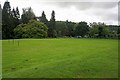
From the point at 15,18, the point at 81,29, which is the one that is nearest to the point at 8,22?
the point at 15,18

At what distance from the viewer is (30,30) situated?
69812 mm

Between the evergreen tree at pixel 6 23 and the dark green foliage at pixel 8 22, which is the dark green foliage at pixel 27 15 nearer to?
the dark green foliage at pixel 8 22

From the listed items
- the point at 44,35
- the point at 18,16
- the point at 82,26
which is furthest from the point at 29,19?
the point at 82,26

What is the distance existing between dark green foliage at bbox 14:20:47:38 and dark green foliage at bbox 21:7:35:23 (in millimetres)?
5668

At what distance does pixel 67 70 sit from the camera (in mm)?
9445

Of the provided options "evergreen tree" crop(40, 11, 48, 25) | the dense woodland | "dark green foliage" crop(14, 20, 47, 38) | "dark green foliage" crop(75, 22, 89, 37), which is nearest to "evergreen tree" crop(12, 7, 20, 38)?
the dense woodland

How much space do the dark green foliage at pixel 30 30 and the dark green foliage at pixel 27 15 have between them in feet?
18.6

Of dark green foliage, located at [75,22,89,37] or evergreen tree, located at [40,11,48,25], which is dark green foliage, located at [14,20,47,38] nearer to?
evergreen tree, located at [40,11,48,25]

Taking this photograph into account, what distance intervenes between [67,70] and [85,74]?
1019 millimetres

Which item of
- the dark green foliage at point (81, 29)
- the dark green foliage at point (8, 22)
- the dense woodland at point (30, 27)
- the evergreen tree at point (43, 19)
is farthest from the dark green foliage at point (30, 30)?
the dark green foliage at point (81, 29)

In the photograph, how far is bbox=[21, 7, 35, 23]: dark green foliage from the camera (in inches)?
3016

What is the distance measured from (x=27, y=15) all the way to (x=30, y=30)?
11070mm

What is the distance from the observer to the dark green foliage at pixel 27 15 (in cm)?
7660

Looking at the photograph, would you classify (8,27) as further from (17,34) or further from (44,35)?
(44,35)
